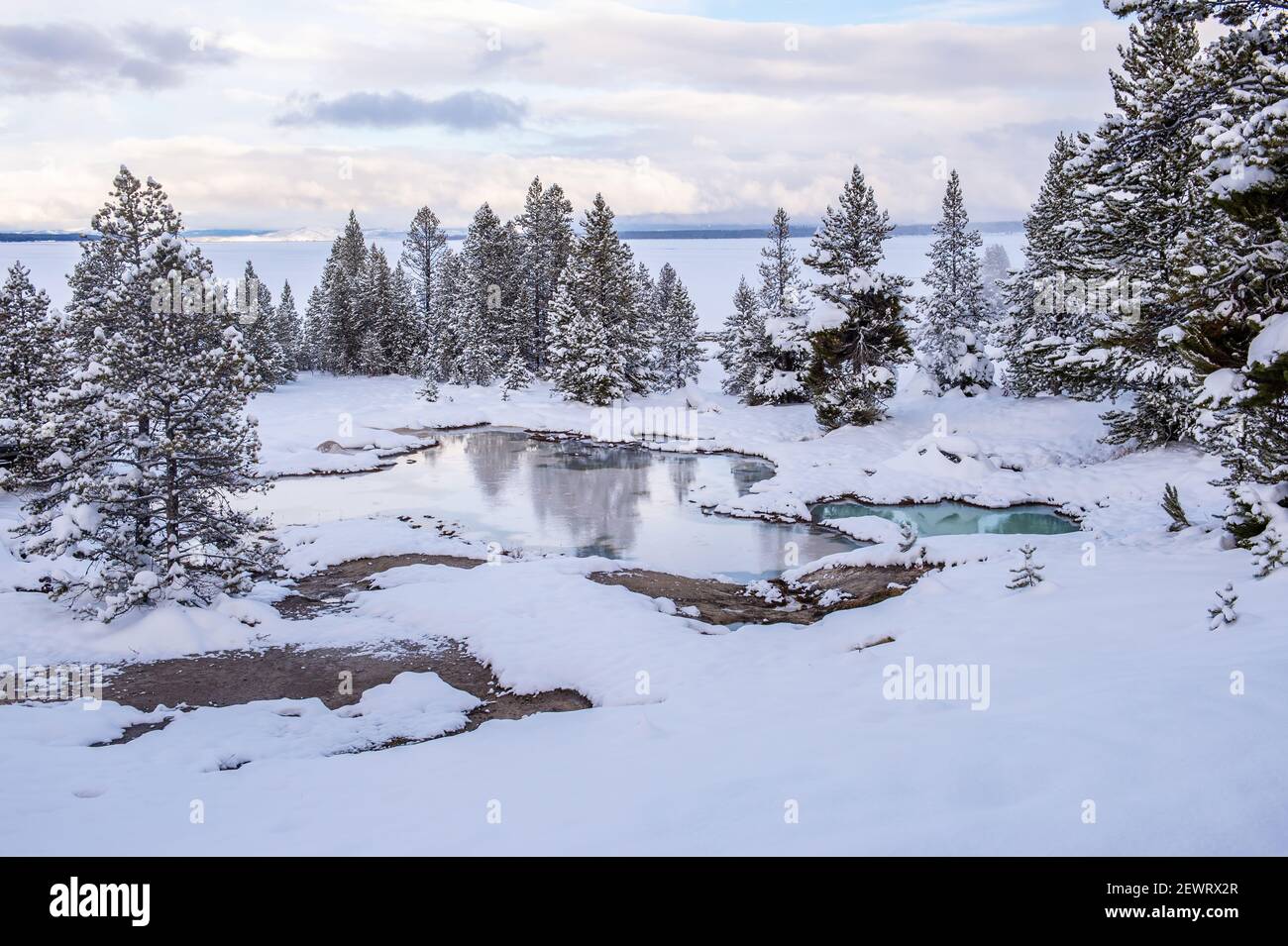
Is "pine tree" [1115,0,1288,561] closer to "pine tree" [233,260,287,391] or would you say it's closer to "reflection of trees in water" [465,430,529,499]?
"reflection of trees in water" [465,430,529,499]

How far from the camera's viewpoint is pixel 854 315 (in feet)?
125

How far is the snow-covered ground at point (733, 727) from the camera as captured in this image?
5.00 meters

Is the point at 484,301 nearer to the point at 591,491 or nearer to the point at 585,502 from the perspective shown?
the point at 591,491

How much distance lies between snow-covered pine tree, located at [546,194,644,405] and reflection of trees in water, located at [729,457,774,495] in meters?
15.5

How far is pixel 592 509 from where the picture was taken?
2927cm

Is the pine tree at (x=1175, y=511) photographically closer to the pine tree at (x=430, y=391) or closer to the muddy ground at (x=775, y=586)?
the muddy ground at (x=775, y=586)

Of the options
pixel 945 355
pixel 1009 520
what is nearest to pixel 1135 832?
pixel 1009 520

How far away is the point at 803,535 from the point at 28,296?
3082cm

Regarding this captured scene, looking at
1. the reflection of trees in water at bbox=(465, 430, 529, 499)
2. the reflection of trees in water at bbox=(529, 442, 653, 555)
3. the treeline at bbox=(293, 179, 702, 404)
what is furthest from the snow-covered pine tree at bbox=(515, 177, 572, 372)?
the reflection of trees in water at bbox=(529, 442, 653, 555)

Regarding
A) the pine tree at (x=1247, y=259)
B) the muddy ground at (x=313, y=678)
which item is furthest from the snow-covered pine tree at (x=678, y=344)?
the pine tree at (x=1247, y=259)

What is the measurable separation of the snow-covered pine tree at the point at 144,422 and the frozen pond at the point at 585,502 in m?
9.37

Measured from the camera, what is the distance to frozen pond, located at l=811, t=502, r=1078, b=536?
987 inches

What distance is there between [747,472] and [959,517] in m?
10.8

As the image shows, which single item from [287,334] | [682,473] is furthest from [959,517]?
[287,334]
